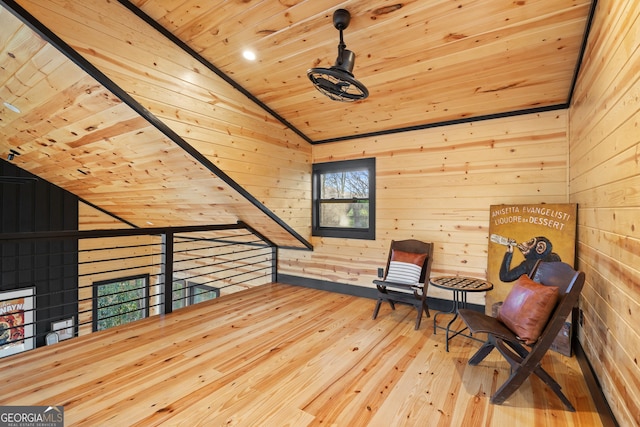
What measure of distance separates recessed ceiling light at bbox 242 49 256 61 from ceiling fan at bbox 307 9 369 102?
847 mm

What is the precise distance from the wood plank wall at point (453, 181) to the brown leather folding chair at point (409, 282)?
0.21 m

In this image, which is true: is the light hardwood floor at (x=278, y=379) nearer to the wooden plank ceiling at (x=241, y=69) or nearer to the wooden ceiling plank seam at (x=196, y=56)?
the wooden plank ceiling at (x=241, y=69)

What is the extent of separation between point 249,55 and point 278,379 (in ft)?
8.68

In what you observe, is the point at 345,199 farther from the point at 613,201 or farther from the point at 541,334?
the point at 613,201

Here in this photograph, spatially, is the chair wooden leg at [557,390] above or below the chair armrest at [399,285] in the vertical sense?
below

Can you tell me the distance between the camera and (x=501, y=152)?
3232 millimetres

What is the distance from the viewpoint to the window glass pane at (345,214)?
13.9 feet

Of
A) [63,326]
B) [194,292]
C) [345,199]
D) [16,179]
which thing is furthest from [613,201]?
[63,326]

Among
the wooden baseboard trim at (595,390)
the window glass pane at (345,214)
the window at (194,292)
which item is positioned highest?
the window glass pane at (345,214)

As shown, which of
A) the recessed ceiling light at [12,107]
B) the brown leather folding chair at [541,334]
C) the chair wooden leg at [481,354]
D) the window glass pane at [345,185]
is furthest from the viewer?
the window glass pane at [345,185]

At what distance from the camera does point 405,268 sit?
133 inches

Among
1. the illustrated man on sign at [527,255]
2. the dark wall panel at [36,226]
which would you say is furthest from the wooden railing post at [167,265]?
the illustrated man on sign at [527,255]

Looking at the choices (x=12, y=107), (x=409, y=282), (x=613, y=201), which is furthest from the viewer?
(x=409, y=282)

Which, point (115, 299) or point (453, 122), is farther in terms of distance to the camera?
point (115, 299)
